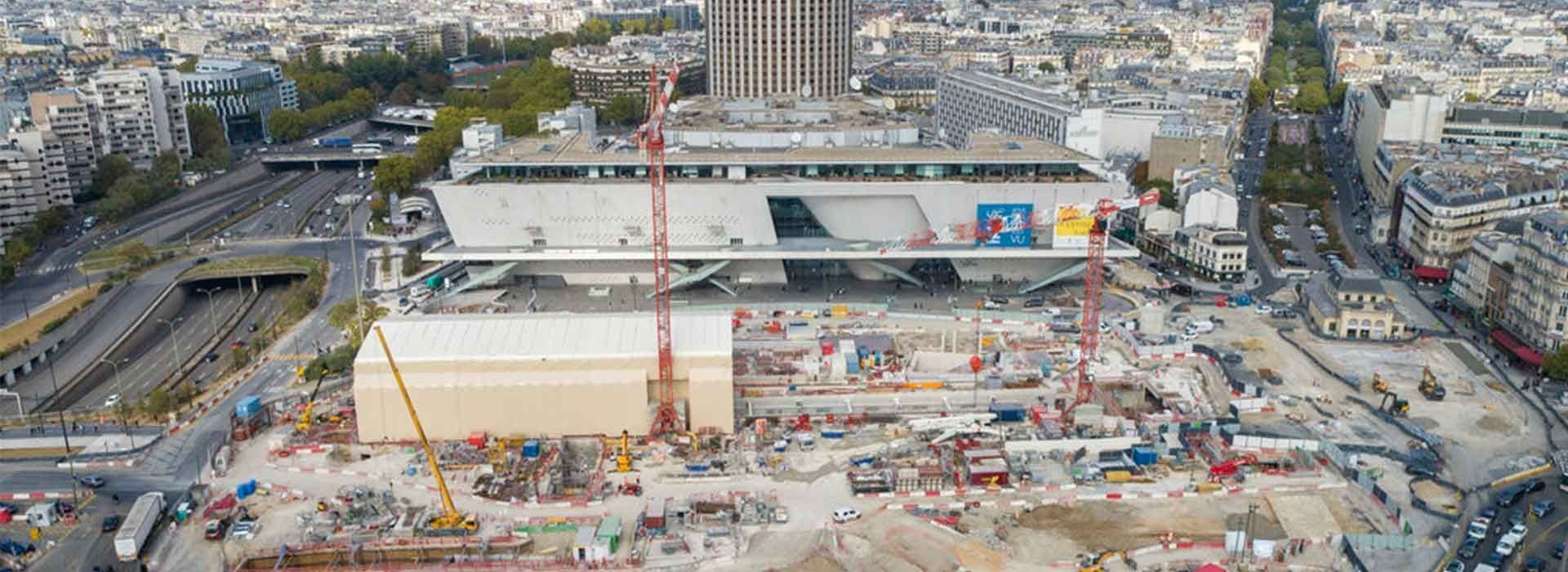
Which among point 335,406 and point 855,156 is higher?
point 855,156

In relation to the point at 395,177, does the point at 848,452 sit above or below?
below

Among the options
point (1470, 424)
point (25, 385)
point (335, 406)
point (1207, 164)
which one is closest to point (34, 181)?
point (25, 385)

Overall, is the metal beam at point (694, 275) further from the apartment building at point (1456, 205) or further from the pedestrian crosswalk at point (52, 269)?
the apartment building at point (1456, 205)

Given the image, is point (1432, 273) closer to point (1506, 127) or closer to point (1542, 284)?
point (1542, 284)

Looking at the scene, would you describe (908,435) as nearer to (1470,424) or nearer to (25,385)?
(1470,424)

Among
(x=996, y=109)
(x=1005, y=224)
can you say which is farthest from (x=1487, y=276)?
(x=996, y=109)
